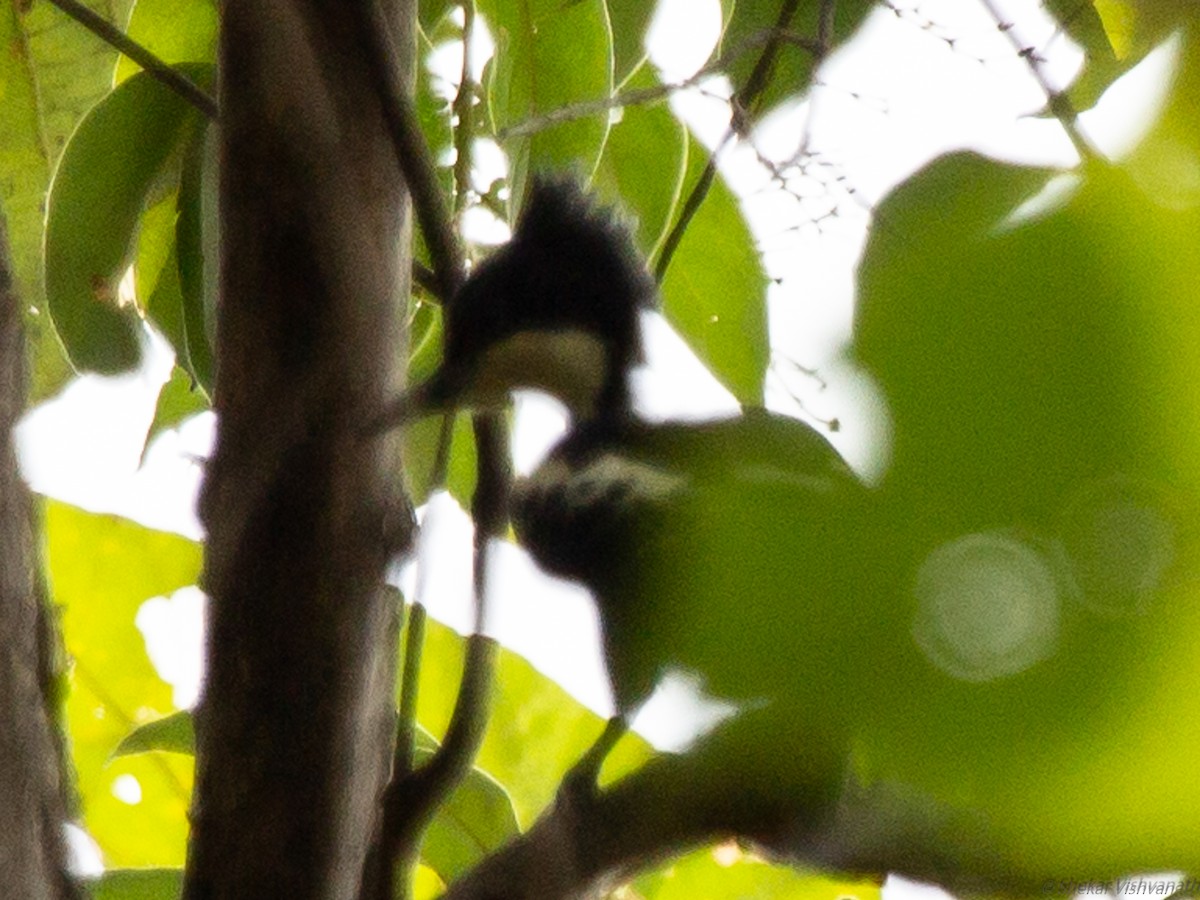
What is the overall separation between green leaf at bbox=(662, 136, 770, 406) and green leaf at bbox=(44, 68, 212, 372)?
28 centimetres

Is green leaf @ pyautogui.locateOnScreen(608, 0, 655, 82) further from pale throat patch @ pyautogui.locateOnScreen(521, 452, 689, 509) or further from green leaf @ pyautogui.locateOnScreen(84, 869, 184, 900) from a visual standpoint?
green leaf @ pyautogui.locateOnScreen(84, 869, 184, 900)

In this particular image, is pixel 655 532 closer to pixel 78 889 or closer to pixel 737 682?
pixel 737 682

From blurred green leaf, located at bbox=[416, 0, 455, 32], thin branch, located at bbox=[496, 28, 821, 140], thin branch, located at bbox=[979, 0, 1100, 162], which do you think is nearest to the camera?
thin branch, located at bbox=[979, 0, 1100, 162]

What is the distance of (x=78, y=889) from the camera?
1.37 ft

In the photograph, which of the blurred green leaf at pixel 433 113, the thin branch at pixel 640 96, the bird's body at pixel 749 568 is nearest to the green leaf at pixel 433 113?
the blurred green leaf at pixel 433 113

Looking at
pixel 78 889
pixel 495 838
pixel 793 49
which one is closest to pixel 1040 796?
pixel 78 889

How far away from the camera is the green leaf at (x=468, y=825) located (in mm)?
663

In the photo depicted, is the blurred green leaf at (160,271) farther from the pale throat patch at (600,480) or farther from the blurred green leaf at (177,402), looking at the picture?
the pale throat patch at (600,480)

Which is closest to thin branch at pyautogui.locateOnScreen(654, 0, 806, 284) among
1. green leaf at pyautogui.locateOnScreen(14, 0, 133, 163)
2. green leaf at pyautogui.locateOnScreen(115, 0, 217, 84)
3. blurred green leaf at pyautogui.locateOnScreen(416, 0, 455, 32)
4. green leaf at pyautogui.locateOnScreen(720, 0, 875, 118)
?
green leaf at pyautogui.locateOnScreen(720, 0, 875, 118)

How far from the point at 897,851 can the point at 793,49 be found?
0.67 m

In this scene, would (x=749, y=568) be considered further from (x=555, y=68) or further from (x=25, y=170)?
(x=25, y=170)

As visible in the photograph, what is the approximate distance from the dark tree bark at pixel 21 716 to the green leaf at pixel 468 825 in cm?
25

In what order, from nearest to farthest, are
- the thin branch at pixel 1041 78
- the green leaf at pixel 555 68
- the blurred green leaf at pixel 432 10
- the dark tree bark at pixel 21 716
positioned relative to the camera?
the dark tree bark at pixel 21 716, the thin branch at pixel 1041 78, the green leaf at pixel 555 68, the blurred green leaf at pixel 432 10

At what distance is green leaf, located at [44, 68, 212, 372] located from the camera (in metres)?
0.70
